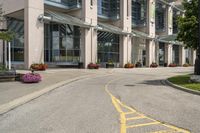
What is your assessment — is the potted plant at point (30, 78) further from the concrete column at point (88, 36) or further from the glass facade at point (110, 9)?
the glass facade at point (110, 9)

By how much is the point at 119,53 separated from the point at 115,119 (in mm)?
39774

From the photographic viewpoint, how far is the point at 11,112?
895 centimetres

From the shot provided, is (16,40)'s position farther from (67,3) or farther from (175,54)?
(175,54)

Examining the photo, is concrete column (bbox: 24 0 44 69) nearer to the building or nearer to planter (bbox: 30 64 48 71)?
the building

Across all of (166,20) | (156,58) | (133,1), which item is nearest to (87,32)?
(133,1)

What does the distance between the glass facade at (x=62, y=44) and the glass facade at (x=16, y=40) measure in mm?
3699

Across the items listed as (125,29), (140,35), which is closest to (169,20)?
(140,35)

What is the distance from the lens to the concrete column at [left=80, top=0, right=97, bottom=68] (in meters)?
37.0

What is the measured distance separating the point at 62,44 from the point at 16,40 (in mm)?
6740

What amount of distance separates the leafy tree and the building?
16353 millimetres

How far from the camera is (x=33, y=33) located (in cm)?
2977

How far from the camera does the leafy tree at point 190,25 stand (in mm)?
18578

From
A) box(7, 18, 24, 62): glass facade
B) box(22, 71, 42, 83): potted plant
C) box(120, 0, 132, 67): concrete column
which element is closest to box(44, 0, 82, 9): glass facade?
box(7, 18, 24, 62): glass facade

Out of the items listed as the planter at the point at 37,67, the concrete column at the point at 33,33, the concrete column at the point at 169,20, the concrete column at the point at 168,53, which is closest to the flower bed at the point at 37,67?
the planter at the point at 37,67
